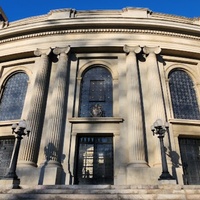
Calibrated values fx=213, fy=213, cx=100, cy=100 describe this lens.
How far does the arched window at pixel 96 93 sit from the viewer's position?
500 inches

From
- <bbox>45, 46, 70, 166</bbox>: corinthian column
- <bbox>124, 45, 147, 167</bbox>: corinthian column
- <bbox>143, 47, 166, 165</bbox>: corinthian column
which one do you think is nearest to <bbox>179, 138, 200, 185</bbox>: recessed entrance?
<bbox>143, 47, 166, 165</bbox>: corinthian column

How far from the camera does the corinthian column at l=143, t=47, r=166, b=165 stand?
10.9 meters

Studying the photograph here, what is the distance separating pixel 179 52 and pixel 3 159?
43.0 feet

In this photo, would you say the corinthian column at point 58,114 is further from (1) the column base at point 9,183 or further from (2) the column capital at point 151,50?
(2) the column capital at point 151,50

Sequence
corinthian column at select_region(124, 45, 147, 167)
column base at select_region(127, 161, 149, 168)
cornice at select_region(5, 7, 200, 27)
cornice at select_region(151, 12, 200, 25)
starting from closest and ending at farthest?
column base at select_region(127, 161, 149, 168) → corinthian column at select_region(124, 45, 147, 167) → cornice at select_region(5, 7, 200, 27) → cornice at select_region(151, 12, 200, 25)

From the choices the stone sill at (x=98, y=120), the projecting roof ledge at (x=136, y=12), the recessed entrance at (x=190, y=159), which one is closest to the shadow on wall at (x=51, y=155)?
the stone sill at (x=98, y=120)

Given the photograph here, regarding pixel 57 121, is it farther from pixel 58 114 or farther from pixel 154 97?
pixel 154 97

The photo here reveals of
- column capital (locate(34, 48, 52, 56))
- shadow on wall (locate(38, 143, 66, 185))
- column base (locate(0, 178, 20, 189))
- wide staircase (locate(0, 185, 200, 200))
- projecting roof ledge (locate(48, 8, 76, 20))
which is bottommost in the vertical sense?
wide staircase (locate(0, 185, 200, 200))

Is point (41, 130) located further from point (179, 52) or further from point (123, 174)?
point (179, 52)

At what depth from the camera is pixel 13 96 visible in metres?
14.4

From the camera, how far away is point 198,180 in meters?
11.2

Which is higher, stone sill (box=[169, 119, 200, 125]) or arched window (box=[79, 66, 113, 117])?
arched window (box=[79, 66, 113, 117])

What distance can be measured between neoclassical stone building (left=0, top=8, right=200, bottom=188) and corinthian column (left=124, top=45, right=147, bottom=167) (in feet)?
0.17

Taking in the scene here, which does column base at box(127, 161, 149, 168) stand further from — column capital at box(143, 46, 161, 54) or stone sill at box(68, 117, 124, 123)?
column capital at box(143, 46, 161, 54)
